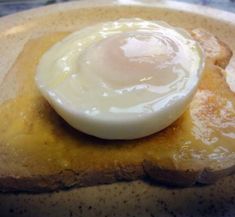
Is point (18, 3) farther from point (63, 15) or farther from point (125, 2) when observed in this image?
point (125, 2)

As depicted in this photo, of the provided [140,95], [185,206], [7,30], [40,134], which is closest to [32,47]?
[7,30]

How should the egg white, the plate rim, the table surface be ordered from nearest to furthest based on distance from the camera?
the egg white → the plate rim → the table surface

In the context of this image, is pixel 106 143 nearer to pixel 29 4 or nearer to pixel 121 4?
pixel 121 4

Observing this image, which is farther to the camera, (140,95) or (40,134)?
(40,134)

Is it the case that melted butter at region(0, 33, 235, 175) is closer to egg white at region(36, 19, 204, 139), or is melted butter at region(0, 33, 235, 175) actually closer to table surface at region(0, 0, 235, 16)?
egg white at region(36, 19, 204, 139)

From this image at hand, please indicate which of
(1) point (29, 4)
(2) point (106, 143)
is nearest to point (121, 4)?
(1) point (29, 4)

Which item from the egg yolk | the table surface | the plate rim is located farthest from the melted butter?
the table surface
